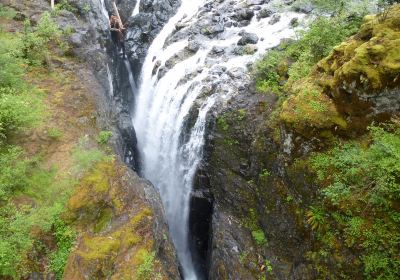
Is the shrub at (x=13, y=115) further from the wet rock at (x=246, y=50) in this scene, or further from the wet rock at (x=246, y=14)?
the wet rock at (x=246, y=14)

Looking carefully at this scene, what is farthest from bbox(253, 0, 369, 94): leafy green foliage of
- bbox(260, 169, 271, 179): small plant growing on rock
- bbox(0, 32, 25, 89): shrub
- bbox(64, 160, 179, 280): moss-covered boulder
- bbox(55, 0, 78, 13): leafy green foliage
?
bbox(55, 0, 78, 13): leafy green foliage

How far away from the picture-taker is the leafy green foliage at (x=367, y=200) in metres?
6.74

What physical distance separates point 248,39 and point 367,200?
33.3ft

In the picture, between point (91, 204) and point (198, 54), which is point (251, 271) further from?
point (198, 54)

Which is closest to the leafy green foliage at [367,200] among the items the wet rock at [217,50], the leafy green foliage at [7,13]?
the wet rock at [217,50]

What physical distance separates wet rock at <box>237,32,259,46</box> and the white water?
306mm

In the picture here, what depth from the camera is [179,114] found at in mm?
13750

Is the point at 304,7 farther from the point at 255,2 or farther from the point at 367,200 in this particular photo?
the point at 367,200

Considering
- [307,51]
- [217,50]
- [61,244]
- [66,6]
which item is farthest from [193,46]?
[61,244]

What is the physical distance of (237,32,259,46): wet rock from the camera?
15.2 meters

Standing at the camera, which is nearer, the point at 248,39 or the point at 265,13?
the point at 248,39

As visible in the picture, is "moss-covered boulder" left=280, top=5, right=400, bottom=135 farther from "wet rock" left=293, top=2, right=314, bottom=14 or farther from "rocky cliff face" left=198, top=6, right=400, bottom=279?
"wet rock" left=293, top=2, right=314, bottom=14

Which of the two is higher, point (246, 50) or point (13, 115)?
point (13, 115)

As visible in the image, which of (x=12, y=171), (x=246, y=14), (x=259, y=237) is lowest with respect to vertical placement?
(x=259, y=237)
